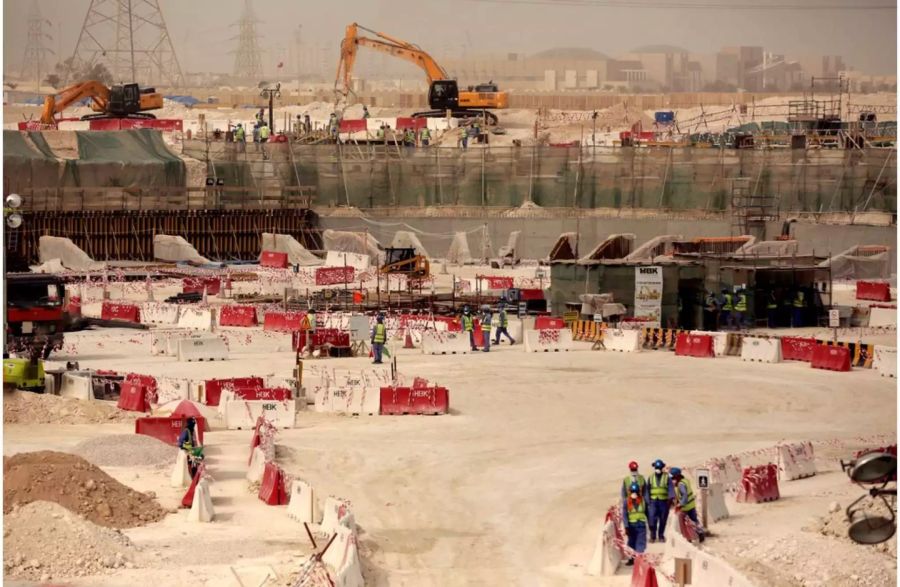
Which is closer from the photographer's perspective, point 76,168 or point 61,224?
point 61,224

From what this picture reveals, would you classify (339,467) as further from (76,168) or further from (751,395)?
(76,168)

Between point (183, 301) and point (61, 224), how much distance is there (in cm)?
1830

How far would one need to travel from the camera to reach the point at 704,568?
59.9 ft

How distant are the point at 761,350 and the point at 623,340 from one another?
12.8 feet

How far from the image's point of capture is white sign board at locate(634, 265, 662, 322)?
156ft

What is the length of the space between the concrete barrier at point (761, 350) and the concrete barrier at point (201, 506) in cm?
2184

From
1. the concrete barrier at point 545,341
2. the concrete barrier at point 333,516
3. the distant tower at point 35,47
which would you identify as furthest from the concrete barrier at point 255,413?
the distant tower at point 35,47

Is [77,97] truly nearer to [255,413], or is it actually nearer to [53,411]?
[53,411]

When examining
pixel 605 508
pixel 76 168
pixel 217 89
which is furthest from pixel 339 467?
pixel 217 89

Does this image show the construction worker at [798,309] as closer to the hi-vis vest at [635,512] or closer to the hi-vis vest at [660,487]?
the hi-vis vest at [660,487]

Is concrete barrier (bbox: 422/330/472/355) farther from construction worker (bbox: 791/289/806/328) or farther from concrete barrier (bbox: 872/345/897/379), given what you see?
construction worker (bbox: 791/289/806/328)

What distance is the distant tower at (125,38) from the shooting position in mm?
145625

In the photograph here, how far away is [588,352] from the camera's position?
4334 centimetres

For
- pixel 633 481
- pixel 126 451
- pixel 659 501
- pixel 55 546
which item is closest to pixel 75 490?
pixel 55 546
